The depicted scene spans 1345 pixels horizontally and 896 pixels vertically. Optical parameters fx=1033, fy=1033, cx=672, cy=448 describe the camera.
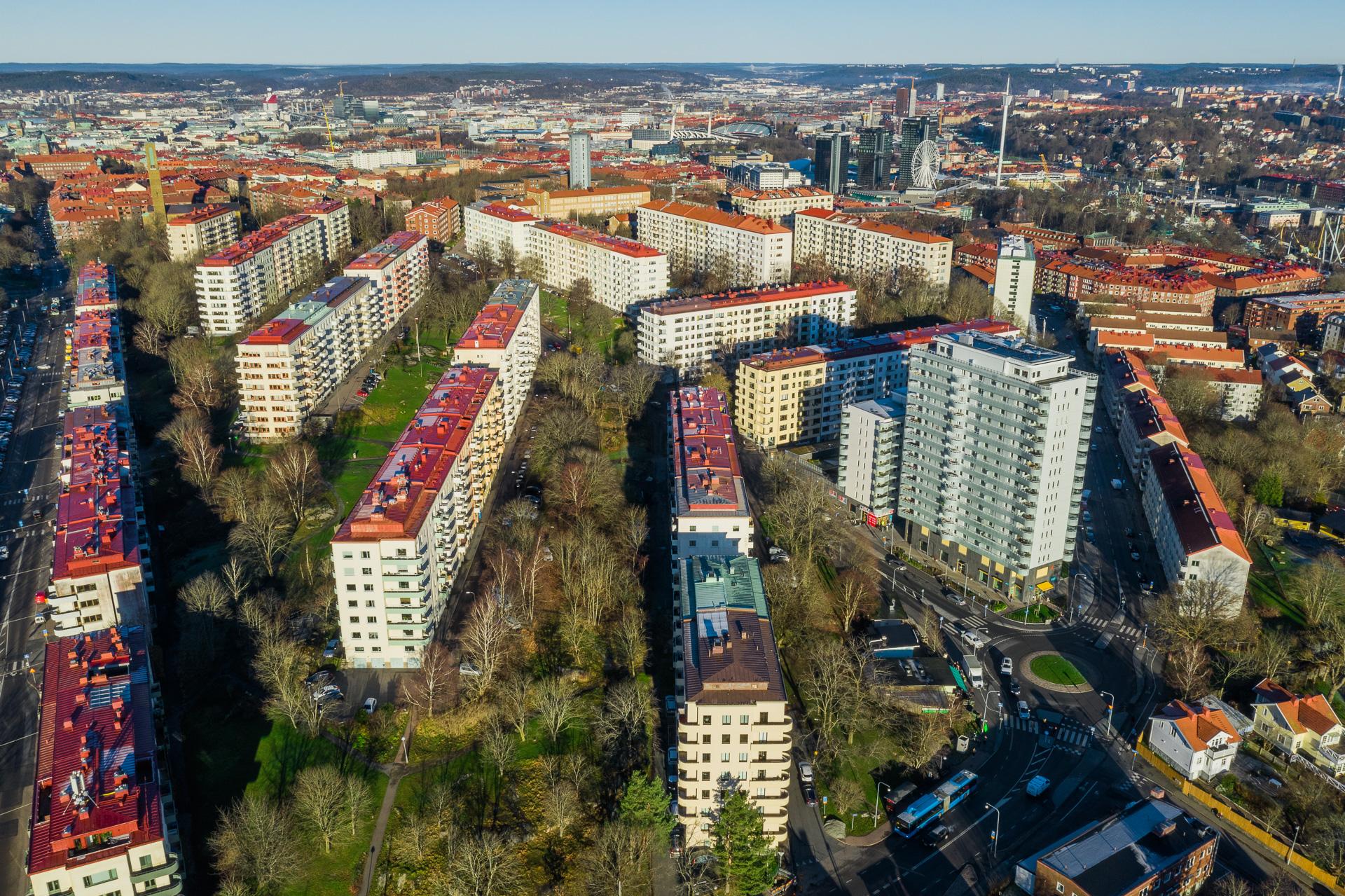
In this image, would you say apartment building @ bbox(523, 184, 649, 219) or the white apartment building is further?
apartment building @ bbox(523, 184, 649, 219)

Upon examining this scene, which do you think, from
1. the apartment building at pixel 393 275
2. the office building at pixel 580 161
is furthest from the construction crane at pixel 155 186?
the office building at pixel 580 161

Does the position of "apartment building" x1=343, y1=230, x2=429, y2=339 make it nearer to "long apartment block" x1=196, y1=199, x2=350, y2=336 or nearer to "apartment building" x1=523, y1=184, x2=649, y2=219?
"long apartment block" x1=196, y1=199, x2=350, y2=336

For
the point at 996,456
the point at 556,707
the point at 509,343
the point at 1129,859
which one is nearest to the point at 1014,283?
the point at 996,456

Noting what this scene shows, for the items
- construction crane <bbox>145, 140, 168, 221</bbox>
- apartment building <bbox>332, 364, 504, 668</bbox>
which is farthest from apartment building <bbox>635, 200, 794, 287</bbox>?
construction crane <bbox>145, 140, 168, 221</bbox>

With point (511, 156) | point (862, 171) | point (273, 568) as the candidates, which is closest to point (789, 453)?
point (273, 568)

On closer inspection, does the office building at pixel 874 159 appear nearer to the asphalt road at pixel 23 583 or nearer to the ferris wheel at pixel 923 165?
the ferris wheel at pixel 923 165

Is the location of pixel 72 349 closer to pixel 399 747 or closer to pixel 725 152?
pixel 399 747
